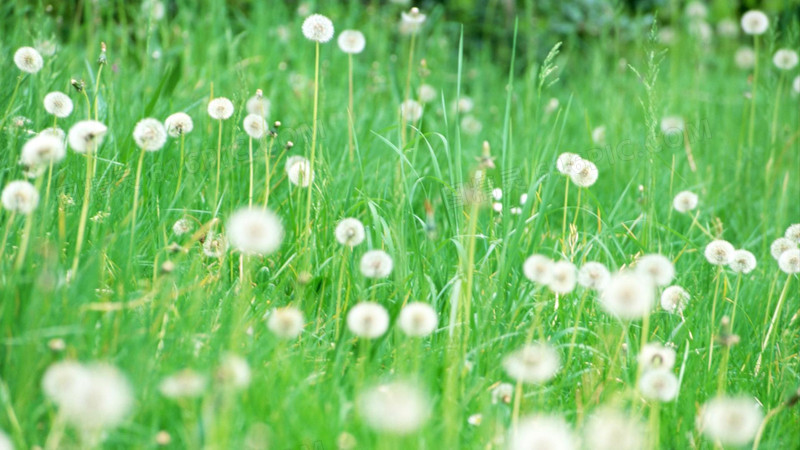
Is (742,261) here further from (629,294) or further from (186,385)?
(186,385)

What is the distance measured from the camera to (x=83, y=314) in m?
1.31

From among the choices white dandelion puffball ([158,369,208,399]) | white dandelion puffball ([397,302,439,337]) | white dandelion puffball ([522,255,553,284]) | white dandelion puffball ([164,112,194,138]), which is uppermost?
white dandelion puffball ([164,112,194,138])

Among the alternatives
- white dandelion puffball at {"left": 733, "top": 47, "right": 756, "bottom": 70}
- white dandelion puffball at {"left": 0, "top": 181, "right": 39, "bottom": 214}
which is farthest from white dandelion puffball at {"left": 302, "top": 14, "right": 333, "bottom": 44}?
white dandelion puffball at {"left": 733, "top": 47, "right": 756, "bottom": 70}

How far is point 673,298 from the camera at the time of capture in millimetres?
1817

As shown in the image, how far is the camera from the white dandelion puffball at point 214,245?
1.72m

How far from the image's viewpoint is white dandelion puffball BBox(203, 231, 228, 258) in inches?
67.9

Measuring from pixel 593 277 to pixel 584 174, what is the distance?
1.50ft

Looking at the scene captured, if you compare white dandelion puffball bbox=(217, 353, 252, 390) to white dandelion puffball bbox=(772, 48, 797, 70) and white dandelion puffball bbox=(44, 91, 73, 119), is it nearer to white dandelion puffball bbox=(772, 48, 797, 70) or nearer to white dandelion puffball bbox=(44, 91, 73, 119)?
white dandelion puffball bbox=(44, 91, 73, 119)

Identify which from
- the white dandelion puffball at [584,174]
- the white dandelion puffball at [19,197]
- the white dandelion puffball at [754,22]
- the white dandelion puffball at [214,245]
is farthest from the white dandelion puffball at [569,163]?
the white dandelion puffball at [754,22]

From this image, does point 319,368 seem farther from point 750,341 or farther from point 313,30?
point 750,341

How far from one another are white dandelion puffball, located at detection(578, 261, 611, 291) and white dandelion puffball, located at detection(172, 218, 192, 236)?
0.91 metres

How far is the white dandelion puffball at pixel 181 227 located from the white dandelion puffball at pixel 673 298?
111 cm

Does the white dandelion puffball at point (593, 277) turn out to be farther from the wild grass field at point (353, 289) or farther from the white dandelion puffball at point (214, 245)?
the white dandelion puffball at point (214, 245)

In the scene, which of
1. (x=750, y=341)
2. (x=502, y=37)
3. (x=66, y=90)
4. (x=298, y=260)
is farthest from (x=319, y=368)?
(x=502, y=37)
